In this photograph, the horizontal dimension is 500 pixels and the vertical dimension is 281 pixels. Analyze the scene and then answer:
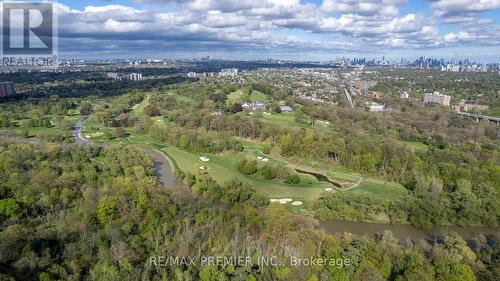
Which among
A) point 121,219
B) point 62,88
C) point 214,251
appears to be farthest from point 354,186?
point 62,88

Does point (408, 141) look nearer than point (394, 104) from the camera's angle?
Yes

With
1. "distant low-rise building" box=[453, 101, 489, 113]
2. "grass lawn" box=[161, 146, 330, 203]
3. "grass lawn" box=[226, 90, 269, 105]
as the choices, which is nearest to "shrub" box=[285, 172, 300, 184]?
"grass lawn" box=[161, 146, 330, 203]

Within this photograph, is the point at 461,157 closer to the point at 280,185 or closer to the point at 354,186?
the point at 354,186

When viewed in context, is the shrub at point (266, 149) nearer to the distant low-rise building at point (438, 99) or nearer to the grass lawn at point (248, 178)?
the grass lawn at point (248, 178)

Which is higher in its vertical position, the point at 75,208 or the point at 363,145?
the point at 363,145

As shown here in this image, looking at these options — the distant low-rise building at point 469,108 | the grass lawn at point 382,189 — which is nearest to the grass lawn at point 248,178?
the grass lawn at point 382,189

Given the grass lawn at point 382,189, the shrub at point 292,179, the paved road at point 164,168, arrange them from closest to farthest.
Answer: the grass lawn at point 382,189, the paved road at point 164,168, the shrub at point 292,179

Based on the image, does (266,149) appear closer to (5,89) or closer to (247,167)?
(247,167)

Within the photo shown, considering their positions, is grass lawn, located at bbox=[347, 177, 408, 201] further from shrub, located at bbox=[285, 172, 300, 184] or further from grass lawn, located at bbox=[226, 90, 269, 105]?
grass lawn, located at bbox=[226, 90, 269, 105]

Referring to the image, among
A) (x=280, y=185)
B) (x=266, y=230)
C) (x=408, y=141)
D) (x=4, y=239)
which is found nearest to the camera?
(x=4, y=239)
